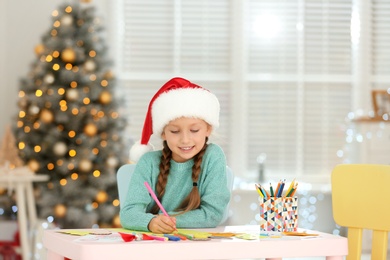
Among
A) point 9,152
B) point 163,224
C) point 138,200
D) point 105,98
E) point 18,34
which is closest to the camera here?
point 163,224

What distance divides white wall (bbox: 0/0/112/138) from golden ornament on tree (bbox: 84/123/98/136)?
858mm

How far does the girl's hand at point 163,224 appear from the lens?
2.12 meters

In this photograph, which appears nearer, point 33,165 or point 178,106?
point 178,106

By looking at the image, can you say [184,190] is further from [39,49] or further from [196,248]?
[39,49]

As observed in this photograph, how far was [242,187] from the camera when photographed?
6.30 meters

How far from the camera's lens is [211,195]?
2344 millimetres

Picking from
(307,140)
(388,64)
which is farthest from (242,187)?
(388,64)

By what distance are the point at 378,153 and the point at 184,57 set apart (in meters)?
1.73

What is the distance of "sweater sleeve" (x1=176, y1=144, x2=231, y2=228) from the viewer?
2.28 meters

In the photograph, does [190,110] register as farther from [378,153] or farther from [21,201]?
[378,153]

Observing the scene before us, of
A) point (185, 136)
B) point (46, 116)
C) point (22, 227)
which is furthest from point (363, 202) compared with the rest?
point (46, 116)

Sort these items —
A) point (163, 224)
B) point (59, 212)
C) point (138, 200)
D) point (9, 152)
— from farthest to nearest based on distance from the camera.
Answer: point (59, 212), point (9, 152), point (138, 200), point (163, 224)

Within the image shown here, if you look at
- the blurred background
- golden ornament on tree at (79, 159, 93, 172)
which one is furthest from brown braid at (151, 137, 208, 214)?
the blurred background

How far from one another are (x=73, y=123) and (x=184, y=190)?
10.9 ft
